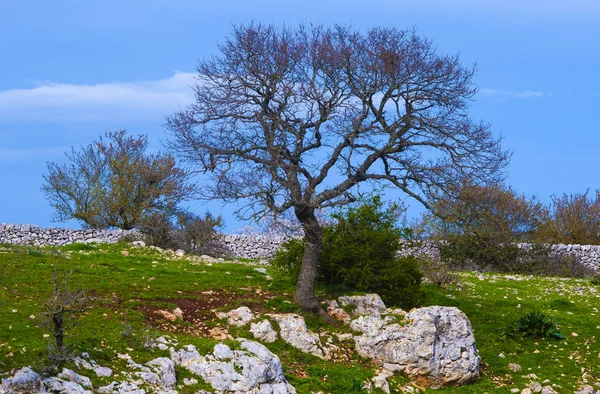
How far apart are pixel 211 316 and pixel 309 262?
318 cm

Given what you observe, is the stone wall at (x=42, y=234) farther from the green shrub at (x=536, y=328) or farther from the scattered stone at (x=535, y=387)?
the scattered stone at (x=535, y=387)

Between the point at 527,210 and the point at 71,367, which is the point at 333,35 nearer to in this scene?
the point at 71,367

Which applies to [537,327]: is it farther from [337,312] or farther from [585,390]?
[337,312]

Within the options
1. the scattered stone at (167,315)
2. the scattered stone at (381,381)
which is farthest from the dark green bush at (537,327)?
the scattered stone at (167,315)

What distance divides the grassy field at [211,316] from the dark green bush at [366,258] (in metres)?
0.94

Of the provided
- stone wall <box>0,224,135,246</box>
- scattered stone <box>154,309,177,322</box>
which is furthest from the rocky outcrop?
stone wall <box>0,224,135,246</box>

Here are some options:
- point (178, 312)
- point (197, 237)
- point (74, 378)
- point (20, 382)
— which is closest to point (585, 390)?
point (178, 312)

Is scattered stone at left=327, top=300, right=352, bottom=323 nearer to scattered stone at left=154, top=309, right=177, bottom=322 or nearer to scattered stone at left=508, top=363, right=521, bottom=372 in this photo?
scattered stone at left=508, top=363, right=521, bottom=372

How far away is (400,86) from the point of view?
1941 centimetres

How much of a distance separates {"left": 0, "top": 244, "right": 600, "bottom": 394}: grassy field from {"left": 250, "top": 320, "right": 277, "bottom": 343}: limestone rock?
23 centimetres

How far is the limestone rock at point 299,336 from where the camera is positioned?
55.6ft

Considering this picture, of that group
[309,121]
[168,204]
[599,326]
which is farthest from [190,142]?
[168,204]

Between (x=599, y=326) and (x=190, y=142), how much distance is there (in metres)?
13.3

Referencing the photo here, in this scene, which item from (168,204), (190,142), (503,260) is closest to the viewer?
(190,142)
